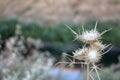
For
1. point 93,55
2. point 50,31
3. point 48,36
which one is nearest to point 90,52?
point 93,55

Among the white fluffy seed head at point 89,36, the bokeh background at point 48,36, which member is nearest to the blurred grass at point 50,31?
the bokeh background at point 48,36

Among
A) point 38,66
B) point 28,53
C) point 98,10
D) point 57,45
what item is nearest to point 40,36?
point 57,45

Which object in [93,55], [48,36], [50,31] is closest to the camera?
[93,55]

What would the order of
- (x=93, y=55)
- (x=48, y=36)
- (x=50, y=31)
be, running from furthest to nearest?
1. (x=50, y=31)
2. (x=48, y=36)
3. (x=93, y=55)

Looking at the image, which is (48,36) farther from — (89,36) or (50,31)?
(89,36)

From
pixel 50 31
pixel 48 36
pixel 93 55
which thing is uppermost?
pixel 50 31

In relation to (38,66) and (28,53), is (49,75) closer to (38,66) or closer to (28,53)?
(38,66)

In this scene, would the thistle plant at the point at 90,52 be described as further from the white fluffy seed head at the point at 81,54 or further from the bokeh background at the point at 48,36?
the bokeh background at the point at 48,36
